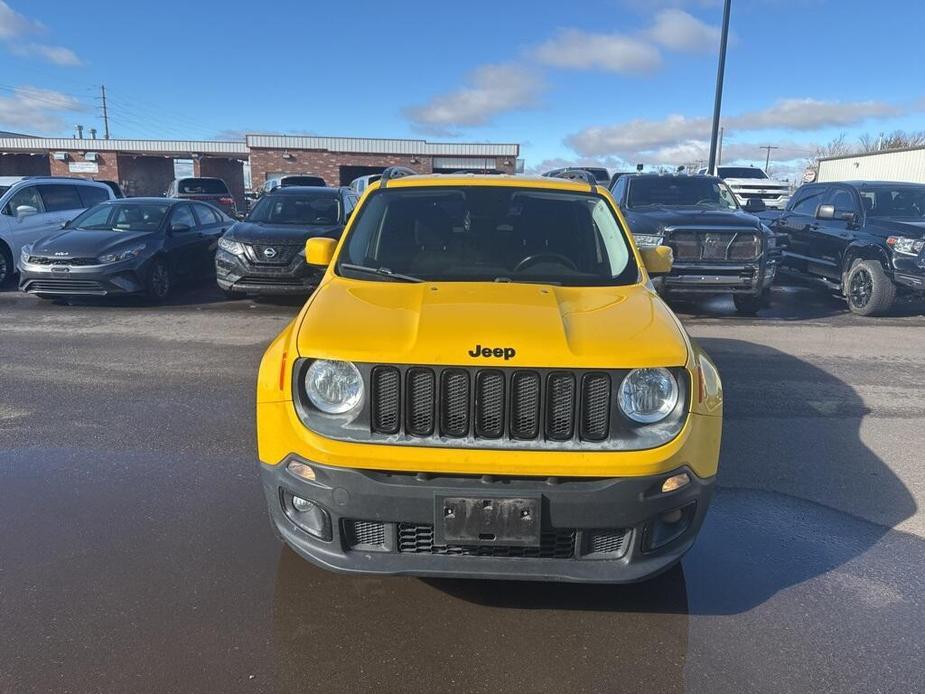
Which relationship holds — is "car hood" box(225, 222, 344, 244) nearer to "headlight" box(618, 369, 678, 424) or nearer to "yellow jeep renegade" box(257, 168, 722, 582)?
"yellow jeep renegade" box(257, 168, 722, 582)

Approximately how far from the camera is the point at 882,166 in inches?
1045

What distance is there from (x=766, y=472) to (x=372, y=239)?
2.95 metres

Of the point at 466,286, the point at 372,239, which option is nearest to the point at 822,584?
the point at 466,286

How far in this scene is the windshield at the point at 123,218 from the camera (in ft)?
34.5

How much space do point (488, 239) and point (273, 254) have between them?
6113mm

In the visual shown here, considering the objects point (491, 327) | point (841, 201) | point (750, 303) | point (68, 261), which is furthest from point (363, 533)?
point (841, 201)

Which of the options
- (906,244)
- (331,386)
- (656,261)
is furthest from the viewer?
(906,244)

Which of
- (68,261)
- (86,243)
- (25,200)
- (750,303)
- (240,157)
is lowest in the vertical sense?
(750,303)

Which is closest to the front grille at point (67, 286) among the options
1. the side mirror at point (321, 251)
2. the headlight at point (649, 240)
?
the side mirror at point (321, 251)

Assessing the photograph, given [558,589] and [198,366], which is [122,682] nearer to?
[558,589]

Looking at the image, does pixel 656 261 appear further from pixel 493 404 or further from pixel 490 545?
pixel 490 545

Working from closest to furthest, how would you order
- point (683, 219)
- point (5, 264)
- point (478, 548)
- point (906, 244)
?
1. point (478, 548)
2. point (683, 219)
3. point (906, 244)
4. point (5, 264)

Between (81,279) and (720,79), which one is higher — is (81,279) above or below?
below

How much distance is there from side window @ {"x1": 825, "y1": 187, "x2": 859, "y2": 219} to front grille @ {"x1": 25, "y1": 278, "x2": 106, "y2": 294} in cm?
1110
